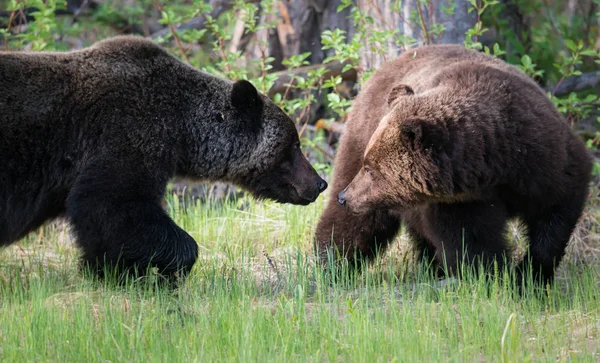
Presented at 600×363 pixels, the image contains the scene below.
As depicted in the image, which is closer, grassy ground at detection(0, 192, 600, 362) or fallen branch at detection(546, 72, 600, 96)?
grassy ground at detection(0, 192, 600, 362)

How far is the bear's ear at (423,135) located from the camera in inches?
214

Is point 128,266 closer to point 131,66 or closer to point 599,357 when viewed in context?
point 131,66

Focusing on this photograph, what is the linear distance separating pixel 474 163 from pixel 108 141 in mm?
2512

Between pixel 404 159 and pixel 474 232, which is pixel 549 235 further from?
pixel 404 159

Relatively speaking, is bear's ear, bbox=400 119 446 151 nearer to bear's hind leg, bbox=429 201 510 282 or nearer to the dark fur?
bear's hind leg, bbox=429 201 510 282

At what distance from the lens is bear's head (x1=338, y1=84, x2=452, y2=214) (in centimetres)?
551

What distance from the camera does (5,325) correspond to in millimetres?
4918

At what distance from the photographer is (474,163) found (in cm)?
551

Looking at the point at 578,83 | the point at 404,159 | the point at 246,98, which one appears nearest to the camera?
the point at 404,159

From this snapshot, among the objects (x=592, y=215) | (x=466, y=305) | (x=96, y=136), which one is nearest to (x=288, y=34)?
(x=592, y=215)

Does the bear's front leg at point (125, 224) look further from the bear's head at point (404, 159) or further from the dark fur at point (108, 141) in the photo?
the bear's head at point (404, 159)

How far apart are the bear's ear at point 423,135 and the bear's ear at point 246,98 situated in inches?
56.2

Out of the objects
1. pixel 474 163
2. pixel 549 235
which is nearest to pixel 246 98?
pixel 474 163

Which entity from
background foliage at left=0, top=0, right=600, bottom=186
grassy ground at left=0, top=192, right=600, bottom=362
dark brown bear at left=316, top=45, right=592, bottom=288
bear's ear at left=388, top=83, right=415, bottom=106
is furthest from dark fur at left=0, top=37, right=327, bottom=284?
background foliage at left=0, top=0, right=600, bottom=186
